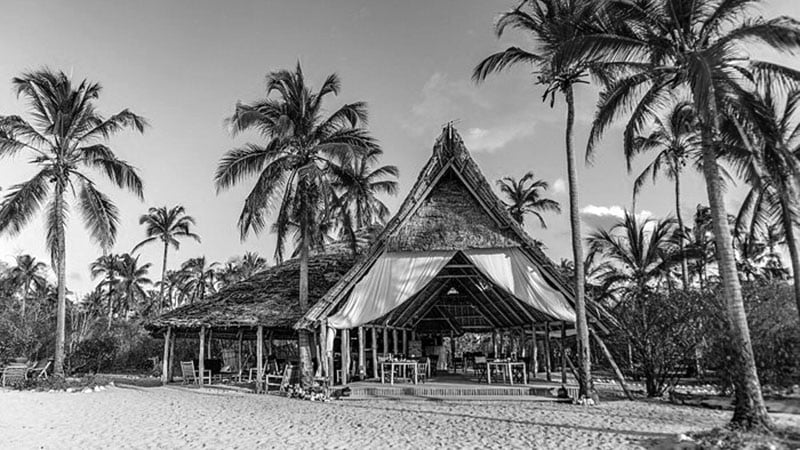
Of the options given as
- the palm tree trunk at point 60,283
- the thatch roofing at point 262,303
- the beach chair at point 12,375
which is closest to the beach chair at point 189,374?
the thatch roofing at point 262,303

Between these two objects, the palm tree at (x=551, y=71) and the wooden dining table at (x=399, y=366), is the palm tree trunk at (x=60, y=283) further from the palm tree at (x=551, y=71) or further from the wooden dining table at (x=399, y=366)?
the palm tree at (x=551, y=71)

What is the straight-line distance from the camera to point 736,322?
7.23 metres

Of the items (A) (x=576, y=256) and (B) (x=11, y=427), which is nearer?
(B) (x=11, y=427)

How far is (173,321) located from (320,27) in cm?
939

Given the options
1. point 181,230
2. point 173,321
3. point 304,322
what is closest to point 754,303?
point 304,322

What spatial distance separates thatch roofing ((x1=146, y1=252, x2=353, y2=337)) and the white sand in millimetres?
3275

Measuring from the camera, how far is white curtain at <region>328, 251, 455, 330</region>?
42.5 ft

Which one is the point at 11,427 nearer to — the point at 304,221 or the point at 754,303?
the point at 304,221

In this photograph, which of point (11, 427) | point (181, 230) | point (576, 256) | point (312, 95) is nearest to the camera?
point (11, 427)

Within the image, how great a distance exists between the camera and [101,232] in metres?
15.7

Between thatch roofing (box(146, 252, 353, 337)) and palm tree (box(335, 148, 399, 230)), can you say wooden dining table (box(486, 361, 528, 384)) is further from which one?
palm tree (box(335, 148, 399, 230))

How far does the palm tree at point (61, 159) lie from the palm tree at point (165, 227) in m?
16.0

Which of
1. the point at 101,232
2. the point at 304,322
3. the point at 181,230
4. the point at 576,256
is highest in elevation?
the point at 181,230

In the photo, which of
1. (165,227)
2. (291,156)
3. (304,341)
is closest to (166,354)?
(304,341)
